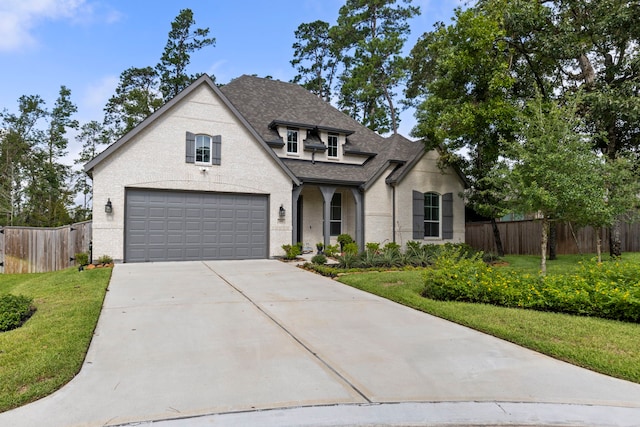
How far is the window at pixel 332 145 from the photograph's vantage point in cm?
1842

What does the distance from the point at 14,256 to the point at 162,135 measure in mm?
6533

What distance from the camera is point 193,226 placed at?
14047 millimetres

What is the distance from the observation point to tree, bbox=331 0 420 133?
1148 inches

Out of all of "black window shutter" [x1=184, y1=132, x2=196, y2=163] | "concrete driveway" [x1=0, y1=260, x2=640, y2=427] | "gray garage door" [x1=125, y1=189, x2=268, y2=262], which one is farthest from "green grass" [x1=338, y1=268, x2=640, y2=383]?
"black window shutter" [x1=184, y1=132, x2=196, y2=163]

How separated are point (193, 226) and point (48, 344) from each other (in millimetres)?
9408

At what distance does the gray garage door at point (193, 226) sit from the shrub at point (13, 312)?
22.6ft

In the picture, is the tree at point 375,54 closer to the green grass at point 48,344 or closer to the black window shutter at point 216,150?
the black window shutter at point 216,150

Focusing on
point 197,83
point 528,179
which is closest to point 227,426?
point 528,179

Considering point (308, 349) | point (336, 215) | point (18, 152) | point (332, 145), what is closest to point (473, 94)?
point (332, 145)

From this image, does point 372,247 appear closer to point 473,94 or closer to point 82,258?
point 473,94

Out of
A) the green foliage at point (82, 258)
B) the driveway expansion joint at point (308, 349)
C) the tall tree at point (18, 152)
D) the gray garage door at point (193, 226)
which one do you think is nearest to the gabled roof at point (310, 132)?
the gray garage door at point (193, 226)

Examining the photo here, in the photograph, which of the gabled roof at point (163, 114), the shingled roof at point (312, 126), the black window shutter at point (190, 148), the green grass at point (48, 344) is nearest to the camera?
the green grass at point (48, 344)

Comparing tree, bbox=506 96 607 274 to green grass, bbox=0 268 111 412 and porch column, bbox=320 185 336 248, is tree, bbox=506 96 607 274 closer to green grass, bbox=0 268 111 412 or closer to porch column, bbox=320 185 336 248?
porch column, bbox=320 185 336 248

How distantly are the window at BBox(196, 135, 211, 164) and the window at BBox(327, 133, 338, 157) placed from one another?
600 centimetres
